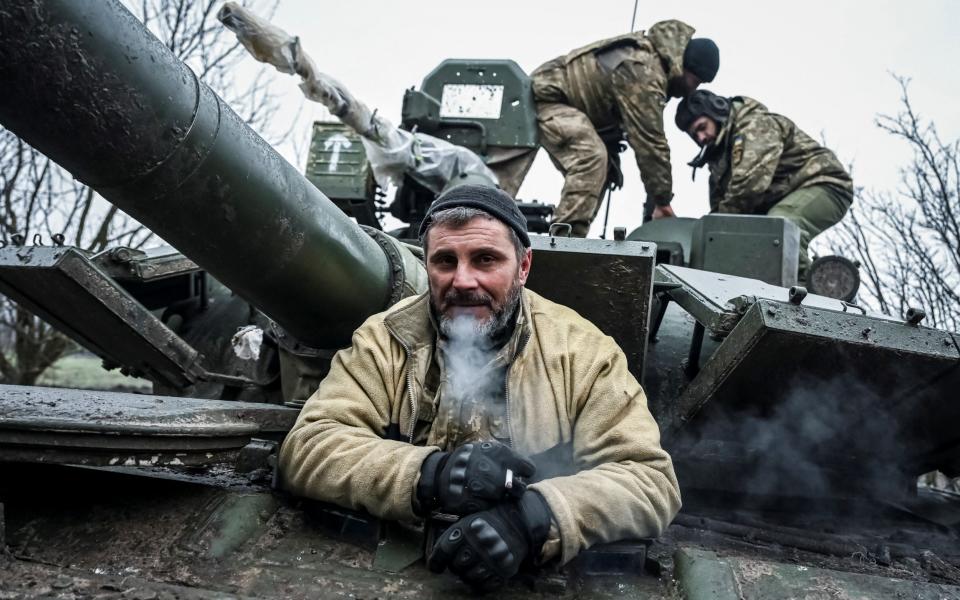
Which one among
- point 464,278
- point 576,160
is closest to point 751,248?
point 576,160

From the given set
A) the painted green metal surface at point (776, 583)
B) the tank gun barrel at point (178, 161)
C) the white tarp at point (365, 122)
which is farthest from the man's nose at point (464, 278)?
the white tarp at point (365, 122)

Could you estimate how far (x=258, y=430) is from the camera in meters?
2.44

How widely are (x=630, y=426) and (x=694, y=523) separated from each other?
81cm

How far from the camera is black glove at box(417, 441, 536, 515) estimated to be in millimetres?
1918

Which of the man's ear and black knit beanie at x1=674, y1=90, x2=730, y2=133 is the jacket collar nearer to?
the man's ear

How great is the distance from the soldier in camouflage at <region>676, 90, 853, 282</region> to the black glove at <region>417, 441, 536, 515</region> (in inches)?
146

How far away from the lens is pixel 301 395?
10.9 feet

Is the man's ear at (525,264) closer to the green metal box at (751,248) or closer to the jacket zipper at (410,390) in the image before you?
the jacket zipper at (410,390)

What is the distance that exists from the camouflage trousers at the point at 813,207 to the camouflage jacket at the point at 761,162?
0.06 m

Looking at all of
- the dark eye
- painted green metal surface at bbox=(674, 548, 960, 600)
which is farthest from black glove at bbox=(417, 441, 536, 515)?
the dark eye

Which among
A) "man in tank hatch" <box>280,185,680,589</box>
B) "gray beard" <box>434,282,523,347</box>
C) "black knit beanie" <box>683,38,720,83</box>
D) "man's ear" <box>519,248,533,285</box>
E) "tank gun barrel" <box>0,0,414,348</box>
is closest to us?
"tank gun barrel" <box>0,0,414,348</box>

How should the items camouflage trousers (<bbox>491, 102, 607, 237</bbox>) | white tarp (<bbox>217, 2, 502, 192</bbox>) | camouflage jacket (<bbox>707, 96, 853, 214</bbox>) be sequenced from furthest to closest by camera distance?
camouflage trousers (<bbox>491, 102, 607, 237</bbox>) < camouflage jacket (<bbox>707, 96, 853, 214</bbox>) < white tarp (<bbox>217, 2, 502, 192</bbox>)

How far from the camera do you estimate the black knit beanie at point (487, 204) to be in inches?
99.7

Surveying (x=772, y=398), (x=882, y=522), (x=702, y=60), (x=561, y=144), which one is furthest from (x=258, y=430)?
(x=702, y=60)
